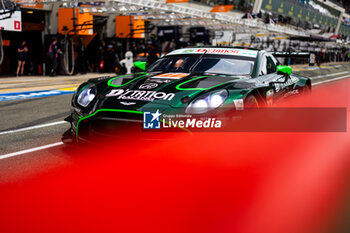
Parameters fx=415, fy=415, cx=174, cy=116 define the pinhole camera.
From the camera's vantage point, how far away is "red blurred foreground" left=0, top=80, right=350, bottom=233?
8.36 ft

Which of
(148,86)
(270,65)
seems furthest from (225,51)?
(148,86)

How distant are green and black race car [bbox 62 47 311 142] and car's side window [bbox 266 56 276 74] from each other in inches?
4.2

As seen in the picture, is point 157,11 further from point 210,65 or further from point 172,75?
point 172,75

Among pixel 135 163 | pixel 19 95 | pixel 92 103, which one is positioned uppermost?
pixel 92 103

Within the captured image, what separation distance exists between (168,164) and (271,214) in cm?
123

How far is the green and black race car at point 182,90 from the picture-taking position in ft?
12.1

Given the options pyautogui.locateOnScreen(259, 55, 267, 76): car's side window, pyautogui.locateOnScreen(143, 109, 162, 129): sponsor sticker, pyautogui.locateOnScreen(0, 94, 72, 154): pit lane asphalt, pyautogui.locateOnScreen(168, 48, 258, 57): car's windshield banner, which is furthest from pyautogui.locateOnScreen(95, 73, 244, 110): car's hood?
pyautogui.locateOnScreen(0, 94, 72, 154): pit lane asphalt

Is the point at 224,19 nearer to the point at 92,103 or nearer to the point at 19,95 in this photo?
the point at 19,95

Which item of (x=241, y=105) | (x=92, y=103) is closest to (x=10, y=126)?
(x=92, y=103)

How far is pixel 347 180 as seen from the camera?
3.50m

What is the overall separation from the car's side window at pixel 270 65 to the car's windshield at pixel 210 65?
508 millimetres

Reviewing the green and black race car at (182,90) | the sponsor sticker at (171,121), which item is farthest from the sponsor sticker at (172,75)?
the sponsor sticker at (171,121)

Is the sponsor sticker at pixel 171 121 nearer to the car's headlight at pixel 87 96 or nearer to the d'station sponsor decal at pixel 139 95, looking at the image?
Result: the d'station sponsor decal at pixel 139 95

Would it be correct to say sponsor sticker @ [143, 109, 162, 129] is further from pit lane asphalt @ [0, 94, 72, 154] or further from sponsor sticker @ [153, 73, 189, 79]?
pit lane asphalt @ [0, 94, 72, 154]
